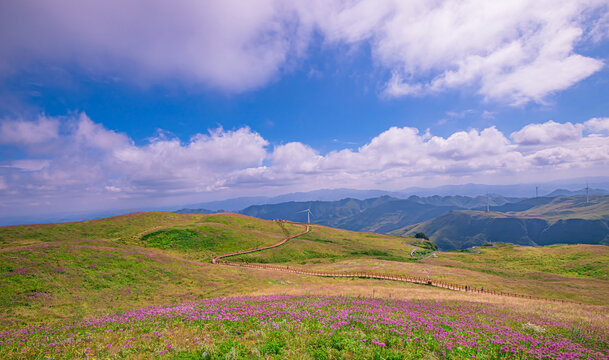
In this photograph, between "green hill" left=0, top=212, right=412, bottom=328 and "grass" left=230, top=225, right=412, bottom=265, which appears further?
"grass" left=230, top=225, right=412, bottom=265

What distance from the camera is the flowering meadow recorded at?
881 cm

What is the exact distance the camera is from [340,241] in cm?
11900

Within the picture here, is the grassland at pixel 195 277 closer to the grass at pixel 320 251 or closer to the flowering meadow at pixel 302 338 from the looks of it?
the flowering meadow at pixel 302 338

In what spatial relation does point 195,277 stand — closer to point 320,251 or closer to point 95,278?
point 95,278

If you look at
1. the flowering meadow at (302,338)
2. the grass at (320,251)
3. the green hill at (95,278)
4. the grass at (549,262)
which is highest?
the flowering meadow at (302,338)

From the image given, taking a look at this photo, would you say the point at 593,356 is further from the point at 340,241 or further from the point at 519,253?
the point at 519,253

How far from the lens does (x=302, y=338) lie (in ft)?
31.8

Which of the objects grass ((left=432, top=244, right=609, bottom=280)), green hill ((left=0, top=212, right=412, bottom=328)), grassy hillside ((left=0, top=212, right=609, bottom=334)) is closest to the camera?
green hill ((left=0, top=212, right=412, bottom=328))

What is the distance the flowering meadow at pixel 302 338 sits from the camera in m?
8.81

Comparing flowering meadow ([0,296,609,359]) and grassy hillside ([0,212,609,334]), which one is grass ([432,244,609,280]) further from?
flowering meadow ([0,296,609,359])

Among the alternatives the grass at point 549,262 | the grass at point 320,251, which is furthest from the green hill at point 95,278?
the grass at point 549,262

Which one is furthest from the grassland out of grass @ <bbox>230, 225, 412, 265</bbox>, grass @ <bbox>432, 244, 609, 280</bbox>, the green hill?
grass @ <bbox>230, 225, 412, 265</bbox>

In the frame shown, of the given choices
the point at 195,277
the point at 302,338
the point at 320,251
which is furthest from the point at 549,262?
the point at 302,338

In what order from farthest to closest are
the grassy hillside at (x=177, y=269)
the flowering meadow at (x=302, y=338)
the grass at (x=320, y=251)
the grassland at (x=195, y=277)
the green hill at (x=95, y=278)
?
the grass at (x=320, y=251) < the grassy hillside at (x=177, y=269) < the green hill at (x=95, y=278) < the grassland at (x=195, y=277) < the flowering meadow at (x=302, y=338)
